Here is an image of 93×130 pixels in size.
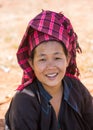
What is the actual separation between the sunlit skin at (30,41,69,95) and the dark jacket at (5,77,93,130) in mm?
141

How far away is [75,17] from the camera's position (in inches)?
302

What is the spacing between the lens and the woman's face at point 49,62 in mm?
2750

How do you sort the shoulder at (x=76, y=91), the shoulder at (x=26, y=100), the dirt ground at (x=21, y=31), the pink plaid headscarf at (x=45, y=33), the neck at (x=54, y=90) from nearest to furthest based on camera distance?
the pink plaid headscarf at (x=45, y=33) → the shoulder at (x=26, y=100) → the neck at (x=54, y=90) → the shoulder at (x=76, y=91) → the dirt ground at (x=21, y=31)

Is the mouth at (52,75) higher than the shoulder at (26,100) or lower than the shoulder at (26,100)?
higher

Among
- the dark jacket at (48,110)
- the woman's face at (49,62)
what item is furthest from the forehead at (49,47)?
the dark jacket at (48,110)

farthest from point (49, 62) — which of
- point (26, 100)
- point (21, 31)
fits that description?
point (21, 31)

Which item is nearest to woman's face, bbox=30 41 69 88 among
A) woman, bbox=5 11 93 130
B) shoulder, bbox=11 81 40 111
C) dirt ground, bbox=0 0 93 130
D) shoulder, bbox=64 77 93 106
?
woman, bbox=5 11 93 130

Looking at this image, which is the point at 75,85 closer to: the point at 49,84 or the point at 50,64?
the point at 49,84

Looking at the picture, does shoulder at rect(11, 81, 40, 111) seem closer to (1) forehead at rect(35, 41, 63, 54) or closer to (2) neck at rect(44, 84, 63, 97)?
(2) neck at rect(44, 84, 63, 97)

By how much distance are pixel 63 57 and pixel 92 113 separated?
68 centimetres

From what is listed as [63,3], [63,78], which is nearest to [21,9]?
[63,3]

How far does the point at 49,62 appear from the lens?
2.78 metres

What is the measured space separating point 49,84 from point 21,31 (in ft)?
13.5

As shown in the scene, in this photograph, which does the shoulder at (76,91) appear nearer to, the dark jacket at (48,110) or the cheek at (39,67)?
the dark jacket at (48,110)
